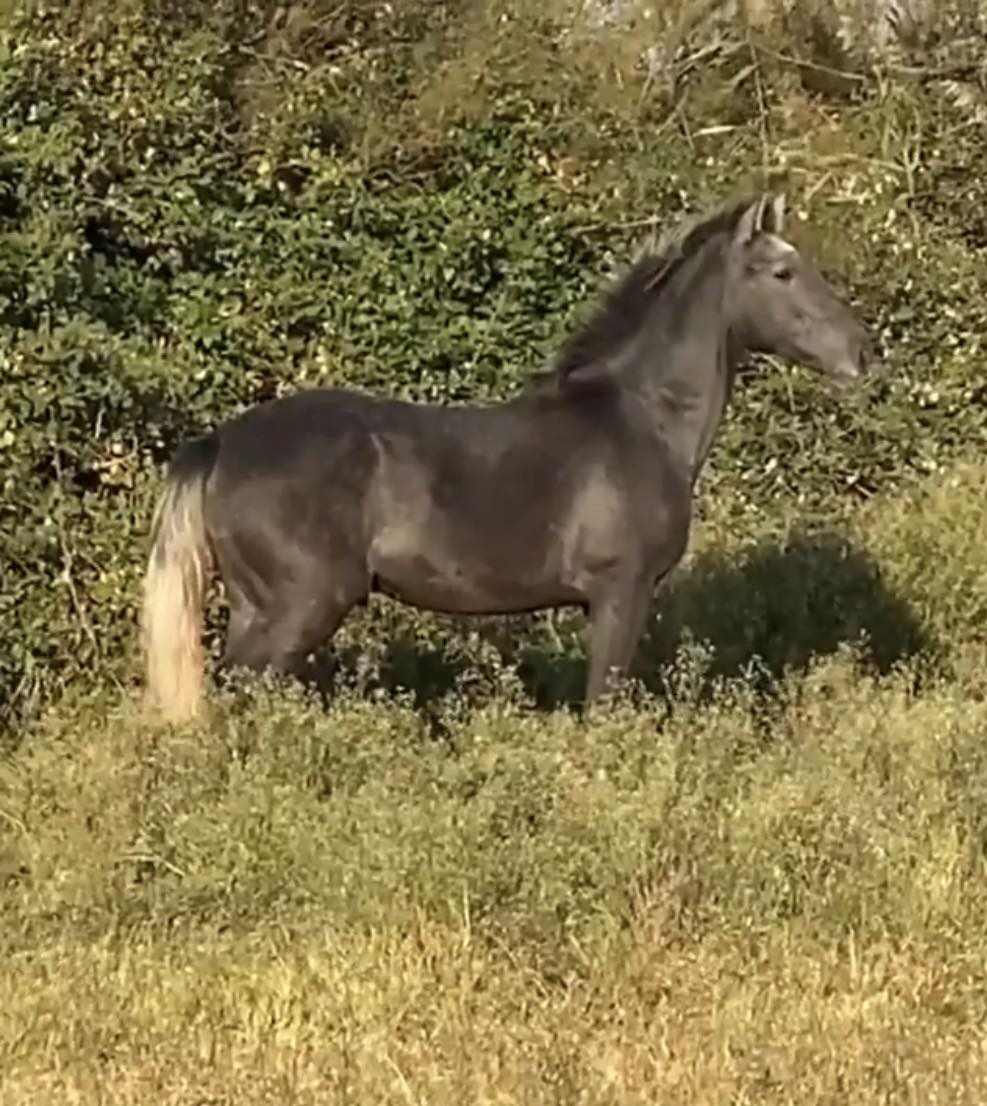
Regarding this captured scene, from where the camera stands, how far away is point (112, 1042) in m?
4.70

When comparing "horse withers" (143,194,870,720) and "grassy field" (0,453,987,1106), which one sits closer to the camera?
"grassy field" (0,453,987,1106)

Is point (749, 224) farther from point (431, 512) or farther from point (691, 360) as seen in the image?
point (431, 512)

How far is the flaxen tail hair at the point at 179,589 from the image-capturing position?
7.45 m

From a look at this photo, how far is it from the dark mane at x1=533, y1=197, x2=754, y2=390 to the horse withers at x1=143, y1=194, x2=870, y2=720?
0.25ft

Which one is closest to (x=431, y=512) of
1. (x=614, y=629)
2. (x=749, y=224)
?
(x=614, y=629)

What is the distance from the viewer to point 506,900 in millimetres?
5461

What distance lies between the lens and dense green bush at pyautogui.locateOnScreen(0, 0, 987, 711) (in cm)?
993

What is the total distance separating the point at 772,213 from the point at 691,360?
0.63 metres

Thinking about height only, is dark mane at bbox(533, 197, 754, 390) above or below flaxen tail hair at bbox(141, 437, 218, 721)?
above

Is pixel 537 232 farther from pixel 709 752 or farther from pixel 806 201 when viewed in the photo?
pixel 709 752

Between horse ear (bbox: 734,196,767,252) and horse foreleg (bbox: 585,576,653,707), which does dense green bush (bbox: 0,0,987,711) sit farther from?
horse ear (bbox: 734,196,767,252)

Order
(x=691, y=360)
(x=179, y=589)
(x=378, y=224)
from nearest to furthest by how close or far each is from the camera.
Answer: (x=179, y=589) < (x=691, y=360) < (x=378, y=224)

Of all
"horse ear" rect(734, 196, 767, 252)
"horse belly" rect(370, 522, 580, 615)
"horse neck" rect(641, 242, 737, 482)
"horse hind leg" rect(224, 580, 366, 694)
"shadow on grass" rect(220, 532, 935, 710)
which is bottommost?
"shadow on grass" rect(220, 532, 935, 710)

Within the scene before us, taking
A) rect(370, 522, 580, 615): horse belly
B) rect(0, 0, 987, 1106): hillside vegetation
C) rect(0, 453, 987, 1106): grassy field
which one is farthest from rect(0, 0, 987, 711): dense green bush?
rect(0, 453, 987, 1106): grassy field
